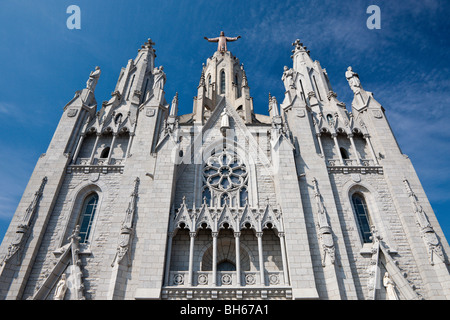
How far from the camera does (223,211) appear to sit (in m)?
16.4

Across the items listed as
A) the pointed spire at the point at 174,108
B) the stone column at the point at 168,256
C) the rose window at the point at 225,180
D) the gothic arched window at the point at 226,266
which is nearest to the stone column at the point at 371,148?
the rose window at the point at 225,180

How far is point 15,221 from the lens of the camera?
1583 cm

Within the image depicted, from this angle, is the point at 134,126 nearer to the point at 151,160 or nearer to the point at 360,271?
the point at 151,160

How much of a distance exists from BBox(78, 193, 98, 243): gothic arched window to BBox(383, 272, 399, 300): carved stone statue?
15341 mm

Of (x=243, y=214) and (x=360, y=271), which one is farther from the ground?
(x=243, y=214)

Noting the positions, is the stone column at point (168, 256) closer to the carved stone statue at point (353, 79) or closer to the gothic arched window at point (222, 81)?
the carved stone statue at point (353, 79)

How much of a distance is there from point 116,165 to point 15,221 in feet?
19.4

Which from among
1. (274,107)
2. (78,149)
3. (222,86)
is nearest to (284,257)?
(274,107)

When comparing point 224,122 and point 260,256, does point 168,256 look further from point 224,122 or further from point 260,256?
point 224,122

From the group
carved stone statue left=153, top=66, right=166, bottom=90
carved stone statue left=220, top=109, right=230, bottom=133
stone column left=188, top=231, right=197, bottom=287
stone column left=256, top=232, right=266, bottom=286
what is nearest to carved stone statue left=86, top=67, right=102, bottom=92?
carved stone statue left=153, top=66, right=166, bottom=90

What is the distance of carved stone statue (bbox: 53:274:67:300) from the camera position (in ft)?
44.9

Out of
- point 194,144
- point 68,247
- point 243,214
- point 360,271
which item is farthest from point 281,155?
point 68,247

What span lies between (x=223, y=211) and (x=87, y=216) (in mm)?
7824
